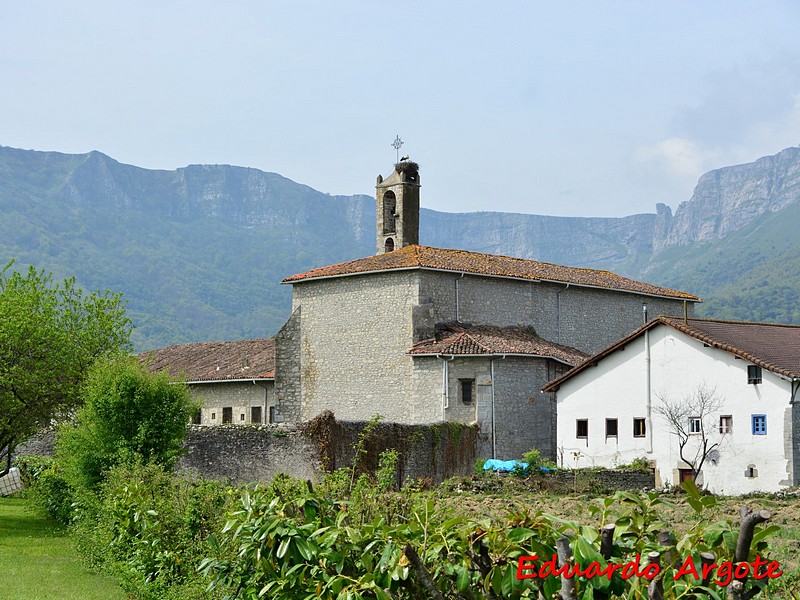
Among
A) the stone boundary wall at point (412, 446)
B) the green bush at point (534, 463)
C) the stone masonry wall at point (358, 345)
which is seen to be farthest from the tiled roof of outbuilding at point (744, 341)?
the stone masonry wall at point (358, 345)

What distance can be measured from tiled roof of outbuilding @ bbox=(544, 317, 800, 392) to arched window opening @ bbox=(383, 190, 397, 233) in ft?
49.4

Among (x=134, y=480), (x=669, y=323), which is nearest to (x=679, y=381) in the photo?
(x=669, y=323)

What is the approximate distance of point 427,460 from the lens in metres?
32.2

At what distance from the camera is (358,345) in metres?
38.1

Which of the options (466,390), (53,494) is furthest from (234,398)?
(53,494)

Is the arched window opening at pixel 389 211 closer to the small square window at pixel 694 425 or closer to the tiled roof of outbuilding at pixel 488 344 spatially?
the tiled roof of outbuilding at pixel 488 344

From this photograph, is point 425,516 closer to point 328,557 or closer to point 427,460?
point 328,557

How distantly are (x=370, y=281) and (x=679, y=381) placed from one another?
39.1 ft

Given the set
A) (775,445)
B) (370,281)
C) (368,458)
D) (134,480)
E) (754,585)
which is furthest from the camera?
(370,281)

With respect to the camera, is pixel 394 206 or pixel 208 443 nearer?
pixel 208 443

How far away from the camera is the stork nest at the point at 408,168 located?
46156 millimetres

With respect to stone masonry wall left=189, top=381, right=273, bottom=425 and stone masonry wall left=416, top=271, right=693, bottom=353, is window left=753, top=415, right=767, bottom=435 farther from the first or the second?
stone masonry wall left=189, top=381, right=273, bottom=425
